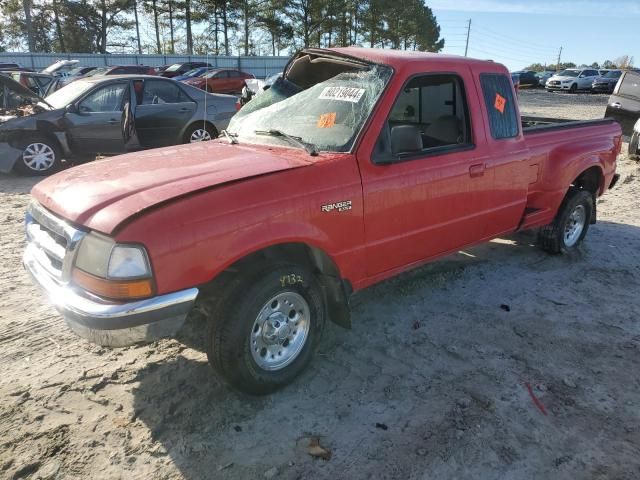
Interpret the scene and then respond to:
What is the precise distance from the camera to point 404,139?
314 cm

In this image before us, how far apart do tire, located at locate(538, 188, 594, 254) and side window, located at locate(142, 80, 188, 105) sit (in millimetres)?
7073

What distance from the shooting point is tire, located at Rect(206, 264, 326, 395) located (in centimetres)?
263

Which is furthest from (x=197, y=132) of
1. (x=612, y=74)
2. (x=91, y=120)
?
(x=612, y=74)

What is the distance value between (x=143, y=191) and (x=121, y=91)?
7.17m

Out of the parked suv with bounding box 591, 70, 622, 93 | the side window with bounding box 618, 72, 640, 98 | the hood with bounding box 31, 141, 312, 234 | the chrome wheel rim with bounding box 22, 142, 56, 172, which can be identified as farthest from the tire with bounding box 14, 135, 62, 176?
the parked suv with bounding box 591, 70, 622, 93

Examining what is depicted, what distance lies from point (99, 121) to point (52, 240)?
6483mm

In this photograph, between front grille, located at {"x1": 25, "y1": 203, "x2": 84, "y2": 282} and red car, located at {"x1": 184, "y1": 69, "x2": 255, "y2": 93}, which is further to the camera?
red car, located at {"x1": 184, "y1": 69, "x2": 255, "y2": 93}

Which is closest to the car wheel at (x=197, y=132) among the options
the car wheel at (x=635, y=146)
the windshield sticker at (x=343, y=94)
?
the windshield sticker at (x=343, y=94)

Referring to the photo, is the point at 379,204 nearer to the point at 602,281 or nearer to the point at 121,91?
the point at 602,281

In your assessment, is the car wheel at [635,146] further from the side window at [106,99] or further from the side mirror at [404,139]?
the side window at [106,99]

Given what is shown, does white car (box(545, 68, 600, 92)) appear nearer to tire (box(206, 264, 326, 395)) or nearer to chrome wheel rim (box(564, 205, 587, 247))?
chrome wheel rim (box(564, 205, 587, 247))

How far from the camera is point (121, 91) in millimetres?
8719

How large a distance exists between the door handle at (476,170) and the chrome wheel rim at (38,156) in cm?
749

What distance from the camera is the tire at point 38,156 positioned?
8164 millimetres
